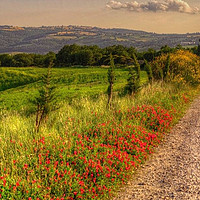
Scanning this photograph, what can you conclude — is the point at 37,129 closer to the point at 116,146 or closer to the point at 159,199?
the point at 116,146

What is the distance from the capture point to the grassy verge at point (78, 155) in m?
5.95

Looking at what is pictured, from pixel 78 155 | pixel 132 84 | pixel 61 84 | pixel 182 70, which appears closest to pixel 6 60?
pixel 61 84

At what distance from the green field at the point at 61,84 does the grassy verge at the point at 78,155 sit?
579 inches

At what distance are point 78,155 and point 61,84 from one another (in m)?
30.8

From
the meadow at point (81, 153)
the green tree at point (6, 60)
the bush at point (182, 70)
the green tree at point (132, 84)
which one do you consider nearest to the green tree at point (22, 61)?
the green tree at point (6, 60)

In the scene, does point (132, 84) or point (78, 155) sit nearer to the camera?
point (78, 155)

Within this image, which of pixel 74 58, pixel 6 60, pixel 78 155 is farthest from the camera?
pixel 6 60

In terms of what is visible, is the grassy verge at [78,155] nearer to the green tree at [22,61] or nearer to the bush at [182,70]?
the bush at [182,70]

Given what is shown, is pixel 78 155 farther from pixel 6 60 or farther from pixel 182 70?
pixel 6 60

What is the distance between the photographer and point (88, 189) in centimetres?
629

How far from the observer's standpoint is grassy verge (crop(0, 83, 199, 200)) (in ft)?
19.5

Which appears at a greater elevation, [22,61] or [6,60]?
[6,60]

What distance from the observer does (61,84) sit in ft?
123

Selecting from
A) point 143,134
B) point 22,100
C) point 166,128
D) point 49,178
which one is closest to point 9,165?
point 49,178
